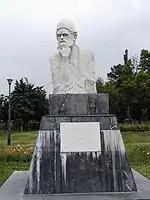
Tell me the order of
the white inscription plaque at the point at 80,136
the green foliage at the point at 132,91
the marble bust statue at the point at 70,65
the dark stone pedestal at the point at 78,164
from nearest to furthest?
the dark stone pedestal at the point at 78,164
the white inscription plaque at the point at 80,136
the marble bust statue at the point at 70,65
the green foliage at the point at 132,91

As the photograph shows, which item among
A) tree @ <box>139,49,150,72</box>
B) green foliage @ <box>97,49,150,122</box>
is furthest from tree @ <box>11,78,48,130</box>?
tree @ <box>139,49,150,72</box>

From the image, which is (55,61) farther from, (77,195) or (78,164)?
(77,195)

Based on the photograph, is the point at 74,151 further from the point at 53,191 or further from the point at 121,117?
the point at 121,117

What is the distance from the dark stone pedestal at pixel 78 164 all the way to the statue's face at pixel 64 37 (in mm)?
1461

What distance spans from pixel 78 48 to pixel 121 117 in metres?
30.7

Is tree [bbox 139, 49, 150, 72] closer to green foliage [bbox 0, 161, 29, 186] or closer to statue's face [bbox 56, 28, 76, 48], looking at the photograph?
green foliage [bbox 0, 161, 29, 186]

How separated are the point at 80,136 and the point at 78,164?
47 cm

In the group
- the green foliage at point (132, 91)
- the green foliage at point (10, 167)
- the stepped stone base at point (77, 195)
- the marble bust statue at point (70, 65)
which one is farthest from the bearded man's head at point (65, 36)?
the green foliage at point (132, 91)

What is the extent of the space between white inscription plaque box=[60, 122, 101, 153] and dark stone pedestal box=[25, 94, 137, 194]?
2 cm

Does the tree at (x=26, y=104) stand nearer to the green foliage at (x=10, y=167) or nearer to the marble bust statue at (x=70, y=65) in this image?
the green foliage at (x=10, y=167)

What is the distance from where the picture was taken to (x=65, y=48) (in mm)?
7617

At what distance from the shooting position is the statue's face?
759cm

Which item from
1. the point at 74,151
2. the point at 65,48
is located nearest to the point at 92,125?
the point at 74,151

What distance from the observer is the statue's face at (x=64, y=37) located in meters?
7.59
